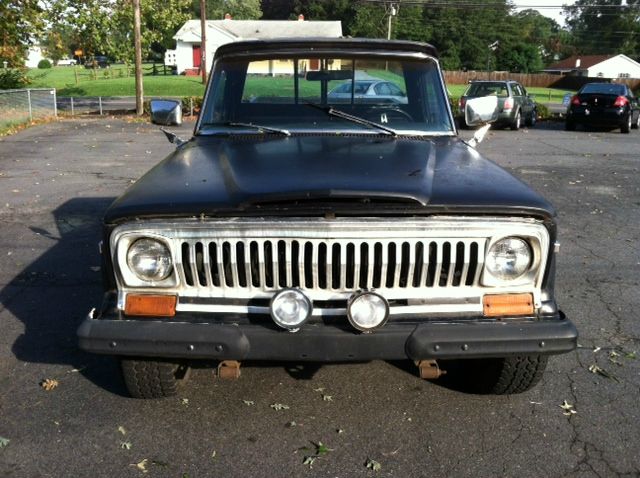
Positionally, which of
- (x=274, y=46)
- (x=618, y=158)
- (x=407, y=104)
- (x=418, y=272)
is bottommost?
(x=618, y=158)

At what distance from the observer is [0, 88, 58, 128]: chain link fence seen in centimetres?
1777

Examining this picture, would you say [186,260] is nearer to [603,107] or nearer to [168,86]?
[603,107]

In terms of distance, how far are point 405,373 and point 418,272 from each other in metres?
1.19

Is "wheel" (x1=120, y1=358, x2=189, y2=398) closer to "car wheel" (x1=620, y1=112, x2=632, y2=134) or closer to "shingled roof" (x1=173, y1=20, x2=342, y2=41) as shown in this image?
"car wheel" (x1=620, y1=112, x2=632, y2=134)

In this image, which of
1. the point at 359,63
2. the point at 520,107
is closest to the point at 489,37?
the point at 520,107

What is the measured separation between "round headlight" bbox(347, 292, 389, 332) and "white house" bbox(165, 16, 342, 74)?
54.9 m

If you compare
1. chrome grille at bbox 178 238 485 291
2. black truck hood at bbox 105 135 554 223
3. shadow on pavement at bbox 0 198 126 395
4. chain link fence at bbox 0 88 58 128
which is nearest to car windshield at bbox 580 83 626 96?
chain link fence at bbox 0 88 58 128

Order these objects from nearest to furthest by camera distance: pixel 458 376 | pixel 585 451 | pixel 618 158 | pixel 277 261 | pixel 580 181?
pixel 277 261
pixel 585 451
pixel 458 376
pixel 580 181
pixel 618 158

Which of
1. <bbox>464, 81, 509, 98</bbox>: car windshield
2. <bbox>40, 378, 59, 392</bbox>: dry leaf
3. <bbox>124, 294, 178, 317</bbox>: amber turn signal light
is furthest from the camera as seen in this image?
<bbox>464, 81, 509, 98</bbox>: car windshield

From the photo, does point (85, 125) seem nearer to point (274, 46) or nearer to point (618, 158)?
point (618, 158)

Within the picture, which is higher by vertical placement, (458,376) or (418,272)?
(418,272)

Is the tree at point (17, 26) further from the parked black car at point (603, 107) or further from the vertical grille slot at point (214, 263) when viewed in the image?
the vertical grille slot at point (214, 263)

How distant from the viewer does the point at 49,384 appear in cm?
376

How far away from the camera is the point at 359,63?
4469 millimetres
